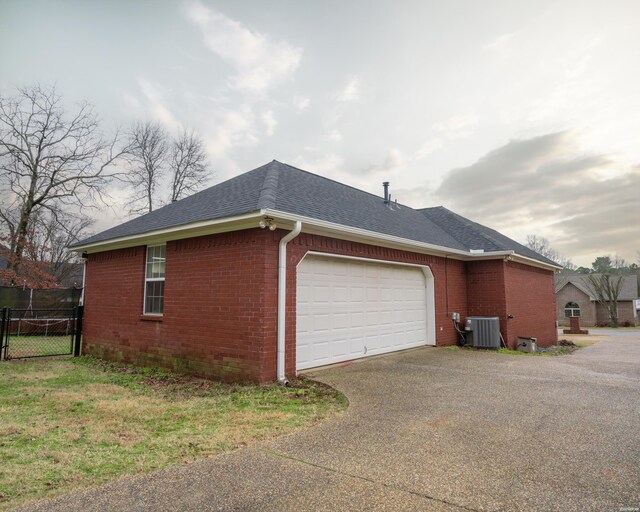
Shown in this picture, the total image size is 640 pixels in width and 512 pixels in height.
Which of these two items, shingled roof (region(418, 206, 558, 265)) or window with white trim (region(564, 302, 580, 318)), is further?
window with white trim (region(564, 302, 580, 318))

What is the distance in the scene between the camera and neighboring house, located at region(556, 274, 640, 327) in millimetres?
39562

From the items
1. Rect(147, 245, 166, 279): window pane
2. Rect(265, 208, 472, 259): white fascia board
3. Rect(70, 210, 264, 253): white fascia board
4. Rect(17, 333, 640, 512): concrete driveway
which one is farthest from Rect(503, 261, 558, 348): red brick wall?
Rect(147, 245, 166, 279): window pane

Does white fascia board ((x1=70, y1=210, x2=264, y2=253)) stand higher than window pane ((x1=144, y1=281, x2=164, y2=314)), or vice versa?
white fascia board ((x1=70, y1=210, x2=264, y2=253))

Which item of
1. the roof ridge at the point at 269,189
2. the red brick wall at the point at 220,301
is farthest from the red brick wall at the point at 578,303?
the roof ridge at the point at 269,189

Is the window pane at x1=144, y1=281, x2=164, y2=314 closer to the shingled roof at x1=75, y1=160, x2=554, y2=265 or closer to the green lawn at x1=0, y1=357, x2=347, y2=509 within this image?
the shingled roof at x1=75, y1=160, x2=554, y2=265

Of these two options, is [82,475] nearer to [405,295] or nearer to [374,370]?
[374,370]

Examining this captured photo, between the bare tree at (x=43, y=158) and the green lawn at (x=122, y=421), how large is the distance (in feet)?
58.5

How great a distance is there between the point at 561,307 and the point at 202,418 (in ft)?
153

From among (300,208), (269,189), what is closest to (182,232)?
(269,189)

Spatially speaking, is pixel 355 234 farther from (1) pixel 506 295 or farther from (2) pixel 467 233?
(2) pixel 467 233

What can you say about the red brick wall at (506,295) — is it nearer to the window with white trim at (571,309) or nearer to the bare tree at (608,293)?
the bare tree at (608,293)

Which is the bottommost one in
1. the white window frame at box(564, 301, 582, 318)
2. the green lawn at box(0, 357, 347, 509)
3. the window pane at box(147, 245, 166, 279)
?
the green lawn at box(0, 357, 347, 509)

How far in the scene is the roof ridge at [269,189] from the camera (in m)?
6.63

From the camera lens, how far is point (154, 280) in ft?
28.8
